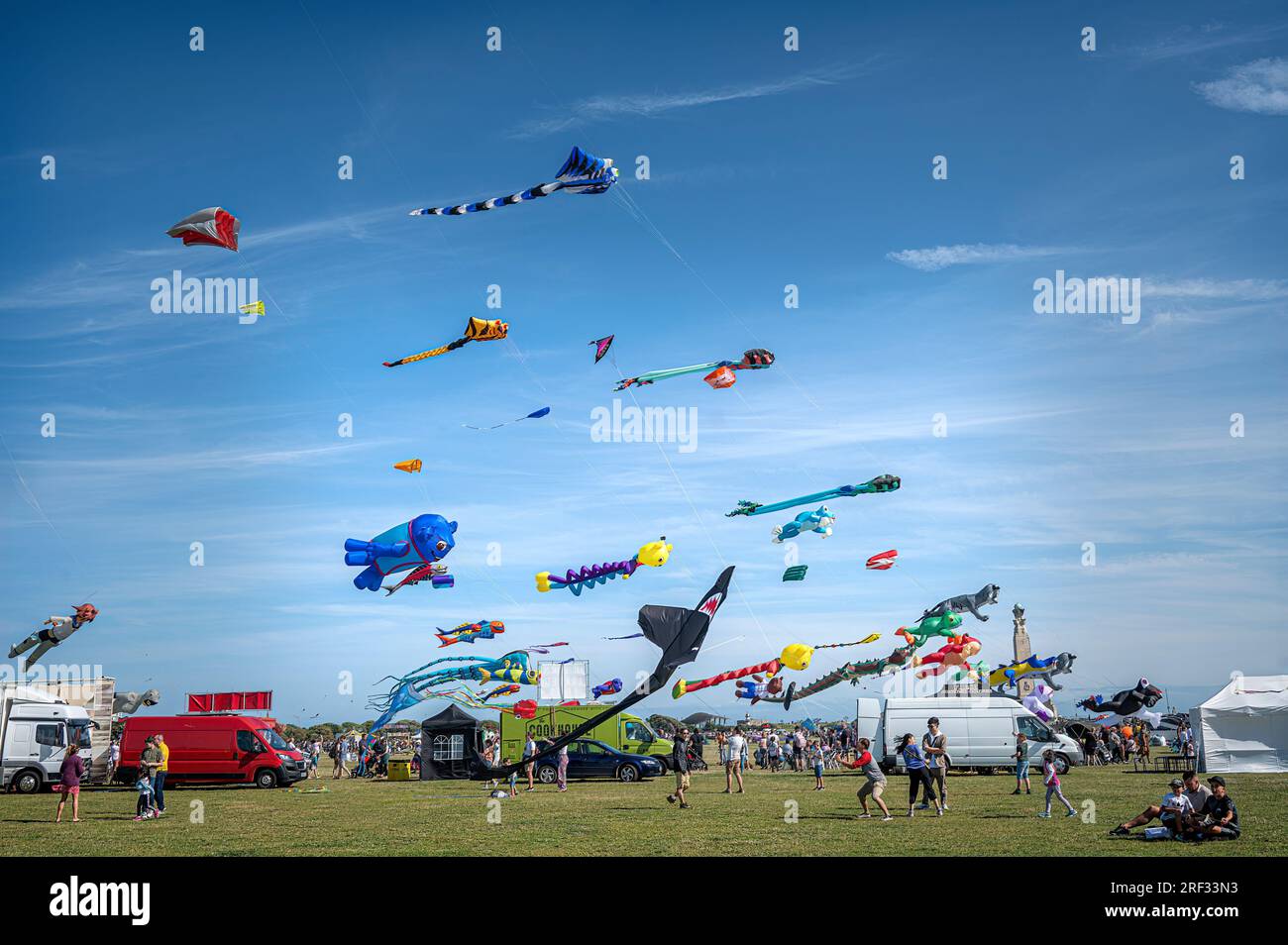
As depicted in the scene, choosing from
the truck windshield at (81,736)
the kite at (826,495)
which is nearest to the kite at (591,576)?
the kite at (826,495)

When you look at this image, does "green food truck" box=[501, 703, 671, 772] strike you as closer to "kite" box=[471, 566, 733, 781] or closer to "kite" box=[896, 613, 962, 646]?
"kite" box=[896, 613, 962, 646]

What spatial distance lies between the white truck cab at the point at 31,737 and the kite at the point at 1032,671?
29.3 meters

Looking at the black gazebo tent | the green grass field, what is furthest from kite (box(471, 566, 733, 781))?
the black gazebo tent

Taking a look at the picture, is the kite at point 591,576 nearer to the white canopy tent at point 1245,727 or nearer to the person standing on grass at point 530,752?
the person standing on grass at point 530,752

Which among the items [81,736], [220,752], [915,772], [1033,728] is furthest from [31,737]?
[1033,728]

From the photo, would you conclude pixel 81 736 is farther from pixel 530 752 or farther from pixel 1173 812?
pixel 1173 812

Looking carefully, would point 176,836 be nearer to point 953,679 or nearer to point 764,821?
point 764,821

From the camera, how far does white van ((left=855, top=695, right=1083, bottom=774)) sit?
2856 cm

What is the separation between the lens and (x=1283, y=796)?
20.2m

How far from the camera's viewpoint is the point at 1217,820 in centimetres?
1398

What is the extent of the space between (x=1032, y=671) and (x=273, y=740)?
24.4 metres

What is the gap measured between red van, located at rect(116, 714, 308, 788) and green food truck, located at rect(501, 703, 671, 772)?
6.57 meters
